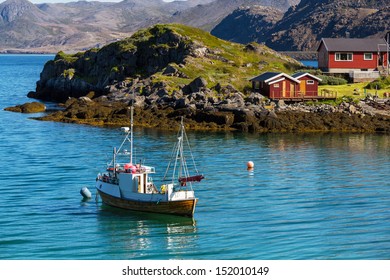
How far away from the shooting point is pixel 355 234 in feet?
132

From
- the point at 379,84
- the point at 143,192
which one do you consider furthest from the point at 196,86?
the point at 143,192

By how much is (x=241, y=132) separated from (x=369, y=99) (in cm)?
2014

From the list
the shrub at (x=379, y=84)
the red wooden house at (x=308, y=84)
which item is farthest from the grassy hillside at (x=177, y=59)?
the shrub at (x=379, y=84)

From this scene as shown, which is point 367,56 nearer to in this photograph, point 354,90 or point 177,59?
point 354,90

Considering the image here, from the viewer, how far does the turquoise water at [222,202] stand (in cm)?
3800

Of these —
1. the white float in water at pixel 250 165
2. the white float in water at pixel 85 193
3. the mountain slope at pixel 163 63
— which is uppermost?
the mountain slope at pixel 163 63

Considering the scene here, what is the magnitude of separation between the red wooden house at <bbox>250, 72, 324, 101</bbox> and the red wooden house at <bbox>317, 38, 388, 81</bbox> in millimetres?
17882

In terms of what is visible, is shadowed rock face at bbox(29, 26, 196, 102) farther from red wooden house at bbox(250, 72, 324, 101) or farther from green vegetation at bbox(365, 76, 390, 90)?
green vegetation at bbox(365, 76, 390, 90)

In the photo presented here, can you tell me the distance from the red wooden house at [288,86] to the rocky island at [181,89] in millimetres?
3163

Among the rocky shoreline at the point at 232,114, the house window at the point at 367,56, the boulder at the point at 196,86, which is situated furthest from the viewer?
the house window at the point at 367,56

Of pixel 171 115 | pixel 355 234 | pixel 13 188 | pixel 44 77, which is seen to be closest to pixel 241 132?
pixel 171 115

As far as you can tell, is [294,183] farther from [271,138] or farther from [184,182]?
[271,138]

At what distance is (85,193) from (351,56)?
73.6m

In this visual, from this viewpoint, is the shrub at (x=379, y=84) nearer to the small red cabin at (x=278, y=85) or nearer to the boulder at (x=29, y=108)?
the small red cabin at (x=278, y=85)
